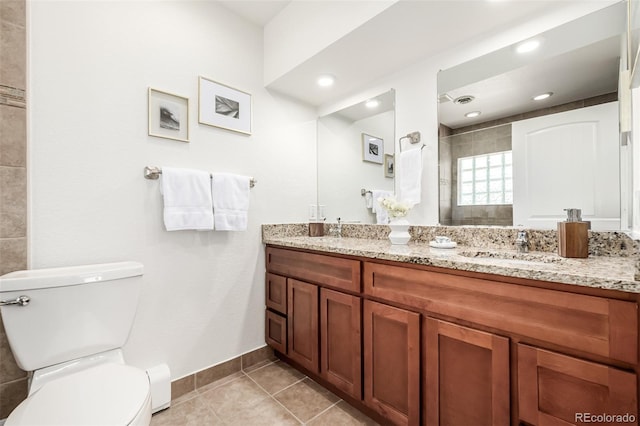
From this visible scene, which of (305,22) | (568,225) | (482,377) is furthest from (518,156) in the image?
(305,22)

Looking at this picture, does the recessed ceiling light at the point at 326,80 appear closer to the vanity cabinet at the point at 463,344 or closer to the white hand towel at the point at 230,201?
the white hand towel at the point at 230,201

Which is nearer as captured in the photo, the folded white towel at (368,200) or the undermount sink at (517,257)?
the undermount sink at (517,257)

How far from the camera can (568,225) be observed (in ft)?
3.78

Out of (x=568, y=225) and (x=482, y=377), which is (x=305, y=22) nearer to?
(x=568, y=225)

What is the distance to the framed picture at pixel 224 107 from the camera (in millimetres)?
1805

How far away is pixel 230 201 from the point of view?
71.2 inches

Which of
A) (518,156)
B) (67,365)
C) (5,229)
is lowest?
(67,365)

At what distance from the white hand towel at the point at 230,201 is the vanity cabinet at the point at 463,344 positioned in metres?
0.49

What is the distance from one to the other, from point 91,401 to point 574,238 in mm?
1854

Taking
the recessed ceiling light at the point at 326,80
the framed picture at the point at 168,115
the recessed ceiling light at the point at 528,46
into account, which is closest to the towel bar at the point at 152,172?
the framed picture at the point at 168,115

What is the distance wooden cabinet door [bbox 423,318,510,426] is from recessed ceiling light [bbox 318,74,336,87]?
1.69 meters

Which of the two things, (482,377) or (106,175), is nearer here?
(482,377)

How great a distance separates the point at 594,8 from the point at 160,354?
2.74 m

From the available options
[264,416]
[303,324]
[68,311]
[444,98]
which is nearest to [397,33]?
[444,98]
